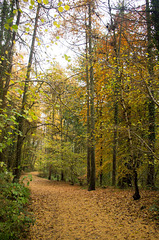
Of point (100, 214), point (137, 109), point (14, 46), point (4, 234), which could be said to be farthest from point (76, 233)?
point (137, 109)

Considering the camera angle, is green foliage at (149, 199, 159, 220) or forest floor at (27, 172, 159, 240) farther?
green foliage at (149, 199, 159, 220)

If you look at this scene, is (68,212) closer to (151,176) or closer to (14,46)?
(151,176)

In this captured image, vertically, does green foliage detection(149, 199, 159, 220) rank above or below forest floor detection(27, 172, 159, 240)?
above

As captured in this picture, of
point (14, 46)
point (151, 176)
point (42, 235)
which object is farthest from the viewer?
point (151, 176)

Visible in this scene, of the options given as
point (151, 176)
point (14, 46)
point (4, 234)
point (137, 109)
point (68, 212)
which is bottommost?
point (68, 212)

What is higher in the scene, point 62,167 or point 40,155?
point 40,155

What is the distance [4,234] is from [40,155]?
35.6ft

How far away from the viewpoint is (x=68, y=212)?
225 inches

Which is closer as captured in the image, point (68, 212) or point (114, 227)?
point (114, 227)

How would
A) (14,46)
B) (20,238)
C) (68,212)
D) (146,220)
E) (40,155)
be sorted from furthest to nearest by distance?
(40,155) < (68,212) < (14,46) < (146,220) < (20,238)

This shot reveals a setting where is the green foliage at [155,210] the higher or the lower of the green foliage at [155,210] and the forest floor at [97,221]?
the higher

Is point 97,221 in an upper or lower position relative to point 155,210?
lower

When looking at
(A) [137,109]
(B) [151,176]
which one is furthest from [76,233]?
(A) [137,109]

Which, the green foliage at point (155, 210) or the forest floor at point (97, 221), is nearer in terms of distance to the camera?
Result: the forest floor at point (97, 221)
